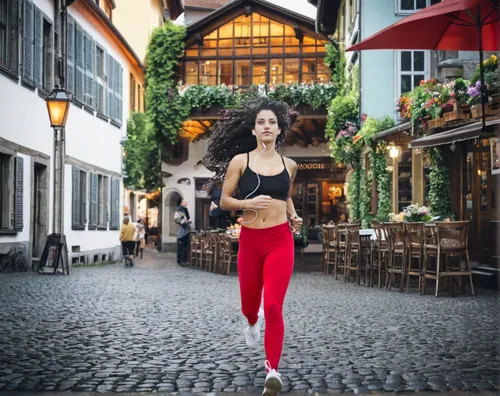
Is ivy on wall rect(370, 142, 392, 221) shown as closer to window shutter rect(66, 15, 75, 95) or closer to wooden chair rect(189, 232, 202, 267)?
wooden chair rect(189, 232, 202, 267)

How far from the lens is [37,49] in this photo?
1850cm

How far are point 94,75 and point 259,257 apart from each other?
19.6 meters

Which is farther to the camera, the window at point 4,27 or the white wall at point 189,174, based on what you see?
the white wall at point 189,174

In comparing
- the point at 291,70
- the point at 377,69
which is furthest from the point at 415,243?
the point at 291,70

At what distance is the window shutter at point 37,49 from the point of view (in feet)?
60.0

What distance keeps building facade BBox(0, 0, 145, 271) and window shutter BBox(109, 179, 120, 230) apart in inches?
1.3

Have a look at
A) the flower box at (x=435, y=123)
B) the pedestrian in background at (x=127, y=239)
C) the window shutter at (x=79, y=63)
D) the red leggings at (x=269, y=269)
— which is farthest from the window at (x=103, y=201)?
the red leggings at (x=269, y=269)

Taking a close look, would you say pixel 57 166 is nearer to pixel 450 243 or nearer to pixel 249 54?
pixel 450 243

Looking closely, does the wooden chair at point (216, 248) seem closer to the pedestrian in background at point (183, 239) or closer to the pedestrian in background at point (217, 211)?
the pedestrian in background at point (217, 211)

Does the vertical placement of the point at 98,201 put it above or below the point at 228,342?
above

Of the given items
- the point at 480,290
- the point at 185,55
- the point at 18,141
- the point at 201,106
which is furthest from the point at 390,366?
the point at 185,55

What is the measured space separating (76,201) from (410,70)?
9662 mm

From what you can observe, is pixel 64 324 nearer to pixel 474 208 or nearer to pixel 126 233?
pixel 474 208

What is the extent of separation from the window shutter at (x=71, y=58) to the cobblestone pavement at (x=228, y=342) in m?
9.40
